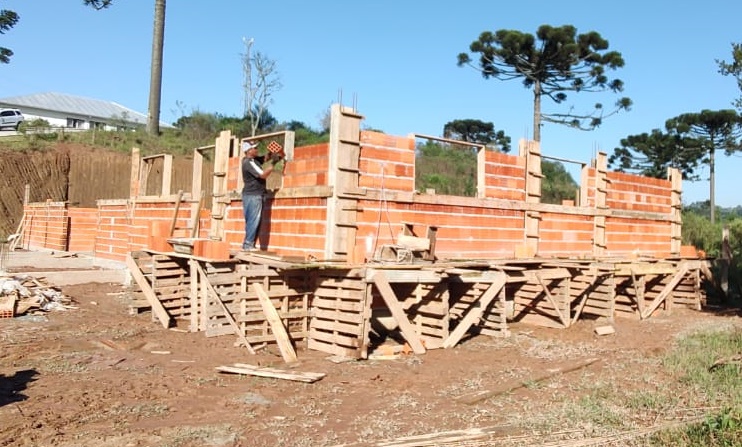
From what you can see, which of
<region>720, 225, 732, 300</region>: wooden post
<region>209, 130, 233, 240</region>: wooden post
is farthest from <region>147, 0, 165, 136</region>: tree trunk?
<region>720, 225, 732, 300</region>: wooden post

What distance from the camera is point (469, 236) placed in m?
10.4

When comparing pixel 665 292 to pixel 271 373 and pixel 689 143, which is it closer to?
pixel 271 373

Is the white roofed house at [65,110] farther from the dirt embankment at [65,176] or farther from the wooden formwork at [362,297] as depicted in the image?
the wooden formwork at [362,297]

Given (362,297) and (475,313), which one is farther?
(475,313)

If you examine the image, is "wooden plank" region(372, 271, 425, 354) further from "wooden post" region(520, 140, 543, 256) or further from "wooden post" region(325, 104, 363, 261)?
"wooden post" region(520, 140, 543, 256)

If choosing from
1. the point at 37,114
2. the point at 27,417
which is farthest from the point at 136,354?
the point at 37,114

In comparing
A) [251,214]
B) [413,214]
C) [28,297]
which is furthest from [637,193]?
[28,297]

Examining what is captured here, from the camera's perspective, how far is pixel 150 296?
34.7ft

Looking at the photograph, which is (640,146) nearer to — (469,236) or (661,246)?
(661,246)

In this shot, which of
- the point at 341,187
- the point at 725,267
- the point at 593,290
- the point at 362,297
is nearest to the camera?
the point at 362,297

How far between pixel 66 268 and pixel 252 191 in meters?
9.04

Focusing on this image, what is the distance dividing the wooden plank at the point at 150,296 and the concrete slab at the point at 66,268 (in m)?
3.36

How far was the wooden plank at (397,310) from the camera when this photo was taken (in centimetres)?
782

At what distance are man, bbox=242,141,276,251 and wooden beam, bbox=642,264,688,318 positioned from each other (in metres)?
7.88
